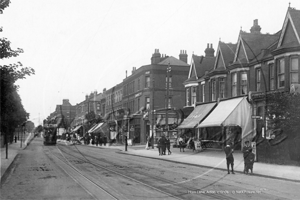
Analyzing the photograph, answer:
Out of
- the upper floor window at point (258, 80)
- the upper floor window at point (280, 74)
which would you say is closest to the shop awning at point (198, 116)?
the upper floor window at point (258, 80)

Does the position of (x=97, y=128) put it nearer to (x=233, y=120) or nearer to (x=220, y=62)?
(x=220, y=62)

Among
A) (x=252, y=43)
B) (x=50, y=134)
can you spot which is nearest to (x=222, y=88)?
(x=252, y=43)

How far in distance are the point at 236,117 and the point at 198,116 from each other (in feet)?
20.4

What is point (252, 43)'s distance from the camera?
3381 cm

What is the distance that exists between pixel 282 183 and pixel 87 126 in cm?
6561

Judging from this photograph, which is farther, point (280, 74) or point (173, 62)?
point (173, 62)

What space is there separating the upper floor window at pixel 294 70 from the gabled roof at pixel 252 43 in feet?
19.0

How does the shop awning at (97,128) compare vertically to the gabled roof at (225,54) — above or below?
below

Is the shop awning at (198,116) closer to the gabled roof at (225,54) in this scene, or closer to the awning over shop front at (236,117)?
the awning over shop front at (236,117)

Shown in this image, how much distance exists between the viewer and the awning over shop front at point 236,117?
102 feet

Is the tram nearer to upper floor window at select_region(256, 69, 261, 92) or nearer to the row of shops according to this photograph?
the row of shops

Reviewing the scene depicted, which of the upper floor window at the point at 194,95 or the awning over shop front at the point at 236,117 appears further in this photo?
the upper floor window at the point at 194,95

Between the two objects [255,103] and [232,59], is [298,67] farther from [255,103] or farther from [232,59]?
[232,59]

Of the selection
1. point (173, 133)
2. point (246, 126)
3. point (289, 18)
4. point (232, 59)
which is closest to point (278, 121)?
point (289, 18)
